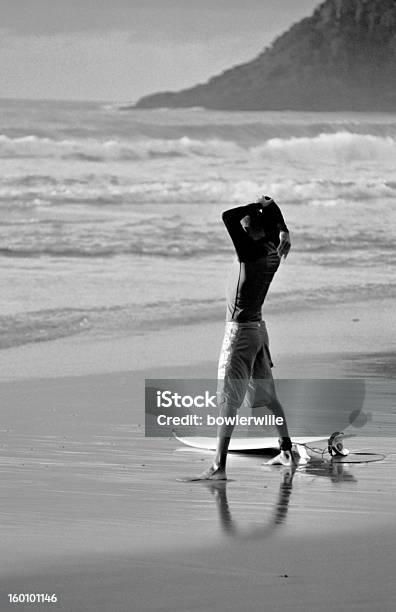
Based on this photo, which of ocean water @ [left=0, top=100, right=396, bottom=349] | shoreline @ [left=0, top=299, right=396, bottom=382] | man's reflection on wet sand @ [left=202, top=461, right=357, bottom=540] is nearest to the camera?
man's reflection on wet sand @ [left=202, top=461, right=357, bottom=540]

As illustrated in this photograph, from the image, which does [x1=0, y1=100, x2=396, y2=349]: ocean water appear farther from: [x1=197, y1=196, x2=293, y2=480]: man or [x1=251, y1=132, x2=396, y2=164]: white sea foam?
[x1=197, y1=196, x2=293, y2=480]: man

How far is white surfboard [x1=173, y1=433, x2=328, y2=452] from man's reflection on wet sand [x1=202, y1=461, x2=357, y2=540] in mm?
356

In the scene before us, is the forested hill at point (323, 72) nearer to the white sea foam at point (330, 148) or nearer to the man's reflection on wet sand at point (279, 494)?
the white sea foam at point (330, 148)

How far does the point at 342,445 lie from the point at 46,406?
2472 mm

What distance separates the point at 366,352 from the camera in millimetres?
11461

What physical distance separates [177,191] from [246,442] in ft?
49.4

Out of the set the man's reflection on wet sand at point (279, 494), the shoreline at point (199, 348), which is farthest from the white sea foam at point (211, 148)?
the man's reflection on wet sand at point (279, 494)

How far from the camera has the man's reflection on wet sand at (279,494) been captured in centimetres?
487

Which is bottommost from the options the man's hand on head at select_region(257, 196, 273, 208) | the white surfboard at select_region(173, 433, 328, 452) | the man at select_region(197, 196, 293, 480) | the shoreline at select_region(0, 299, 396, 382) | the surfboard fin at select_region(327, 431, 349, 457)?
the shoreline at select_region(0, 299, 396, 382)

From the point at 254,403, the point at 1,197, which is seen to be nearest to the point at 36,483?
the point at 254,403

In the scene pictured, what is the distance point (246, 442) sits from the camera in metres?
6.74

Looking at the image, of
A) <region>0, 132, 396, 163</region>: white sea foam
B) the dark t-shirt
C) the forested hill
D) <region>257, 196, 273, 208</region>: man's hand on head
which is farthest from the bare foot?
<region>0, 132, 396, 163</region>: white sea foam

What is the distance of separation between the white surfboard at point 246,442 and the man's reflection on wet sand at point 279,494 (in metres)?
0.36

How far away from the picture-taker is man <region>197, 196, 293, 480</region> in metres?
5.95
